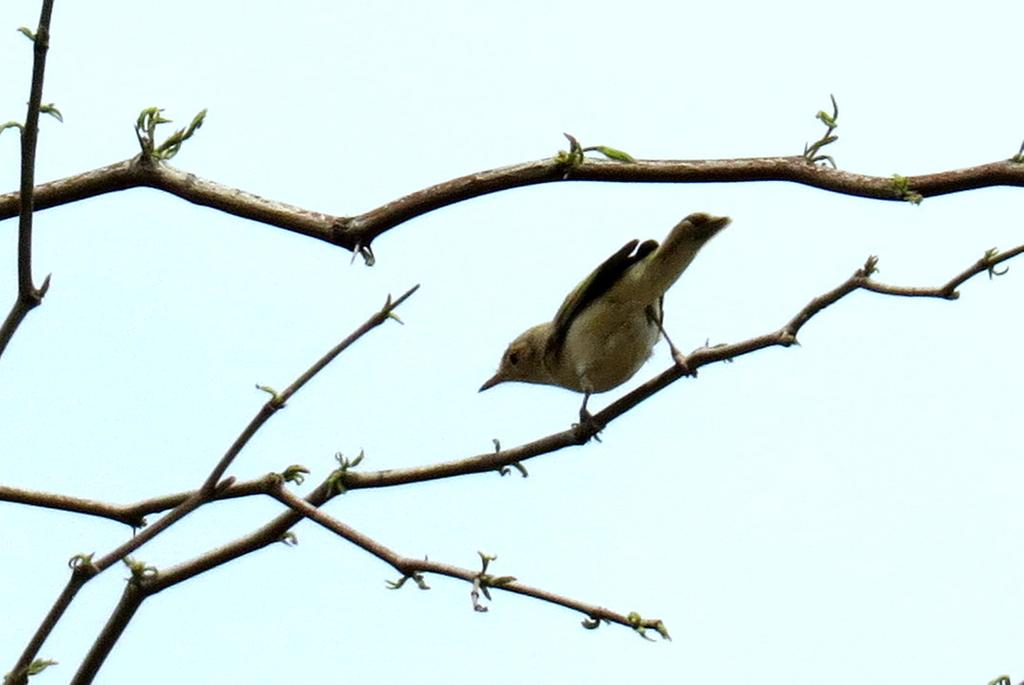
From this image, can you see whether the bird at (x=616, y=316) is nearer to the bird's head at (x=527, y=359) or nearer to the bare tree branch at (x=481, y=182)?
the bird's head at (x=527, y=359)

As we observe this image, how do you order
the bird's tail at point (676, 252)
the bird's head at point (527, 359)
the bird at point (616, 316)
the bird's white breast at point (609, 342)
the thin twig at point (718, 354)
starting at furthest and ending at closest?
1. the bird's head at point (527, 359)
2. the bird's white breast at point (609, 342)
3. the bird at point (616, 316)
4. the bird's tail at point (676, 252)
5. the thin twig at point (718, 354)

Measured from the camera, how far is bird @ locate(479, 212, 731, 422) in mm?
5797

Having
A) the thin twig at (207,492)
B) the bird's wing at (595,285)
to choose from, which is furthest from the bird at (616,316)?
the thin twig at (207,492)

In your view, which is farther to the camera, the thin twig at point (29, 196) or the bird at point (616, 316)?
the bird at point (616, 316)

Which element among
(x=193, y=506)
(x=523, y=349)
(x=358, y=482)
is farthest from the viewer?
(x=523, y=349)

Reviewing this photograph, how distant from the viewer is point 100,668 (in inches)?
119

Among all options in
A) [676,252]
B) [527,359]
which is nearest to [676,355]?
[676,252]

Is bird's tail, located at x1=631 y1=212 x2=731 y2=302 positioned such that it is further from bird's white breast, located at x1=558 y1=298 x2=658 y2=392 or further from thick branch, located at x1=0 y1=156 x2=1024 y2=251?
thick branch, located at x1=0 y1=156 x2=1024 y2=251

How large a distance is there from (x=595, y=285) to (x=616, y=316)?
221mm

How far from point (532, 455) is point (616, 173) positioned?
87 centimetres

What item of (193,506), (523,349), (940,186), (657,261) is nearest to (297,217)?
(193,506)

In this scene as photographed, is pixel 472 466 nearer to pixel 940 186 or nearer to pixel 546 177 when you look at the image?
pixel 546 177

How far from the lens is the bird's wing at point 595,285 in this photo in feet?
19.3

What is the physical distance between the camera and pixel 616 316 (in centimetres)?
659
